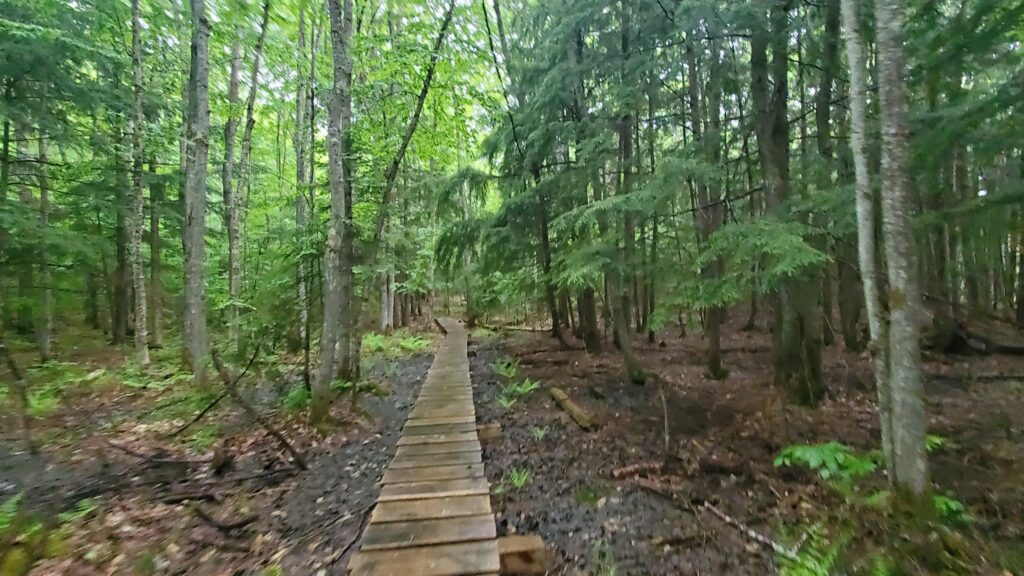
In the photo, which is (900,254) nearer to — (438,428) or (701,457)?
(701,457)

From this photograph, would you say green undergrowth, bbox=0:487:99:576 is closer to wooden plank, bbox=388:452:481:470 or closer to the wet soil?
wooden plank, bbox=388:452:481:470

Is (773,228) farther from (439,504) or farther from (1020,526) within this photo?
(439,504)

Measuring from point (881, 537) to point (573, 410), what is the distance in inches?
193

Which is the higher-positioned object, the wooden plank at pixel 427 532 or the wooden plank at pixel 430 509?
the wooden plank at pixel 430 509

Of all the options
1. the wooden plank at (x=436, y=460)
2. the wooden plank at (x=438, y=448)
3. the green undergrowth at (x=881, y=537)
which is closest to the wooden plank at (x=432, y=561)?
the wooden plank at (x=436, y=460)

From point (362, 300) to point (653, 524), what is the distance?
288 inches

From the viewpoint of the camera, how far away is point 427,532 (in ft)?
13.3

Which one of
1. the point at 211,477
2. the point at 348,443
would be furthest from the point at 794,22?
the point at 211,477

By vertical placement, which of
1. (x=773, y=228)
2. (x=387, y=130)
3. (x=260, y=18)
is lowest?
(x=773, y=228)

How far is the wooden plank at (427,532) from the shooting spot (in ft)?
12.8

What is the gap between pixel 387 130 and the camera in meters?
10.4

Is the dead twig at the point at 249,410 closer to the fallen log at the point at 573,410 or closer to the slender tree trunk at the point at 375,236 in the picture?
the slender tree trunk at the point at 375,236

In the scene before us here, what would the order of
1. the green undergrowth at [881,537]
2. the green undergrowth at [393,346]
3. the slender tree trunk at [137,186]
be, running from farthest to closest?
1. the green undergrowth at [393,346]
2. the slender tree trunk at [137,186]
3. the green undergrowth at [881,537]

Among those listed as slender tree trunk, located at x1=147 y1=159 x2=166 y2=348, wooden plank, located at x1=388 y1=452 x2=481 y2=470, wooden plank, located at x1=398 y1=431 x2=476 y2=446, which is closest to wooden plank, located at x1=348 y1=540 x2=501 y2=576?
wooden plank, located at x1=388 y1=452 x2=481 y2=470
